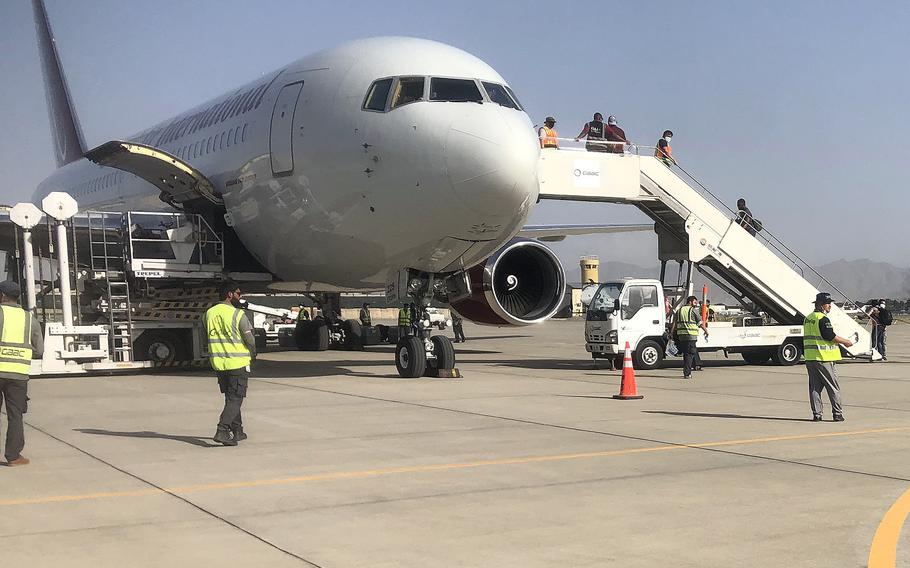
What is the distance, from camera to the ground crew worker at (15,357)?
7.08 metres

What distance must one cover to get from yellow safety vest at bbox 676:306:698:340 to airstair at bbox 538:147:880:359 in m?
2.36

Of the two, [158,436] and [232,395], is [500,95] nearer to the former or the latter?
[232,395]

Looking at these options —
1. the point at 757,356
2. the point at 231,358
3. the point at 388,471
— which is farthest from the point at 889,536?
the point at 757,356

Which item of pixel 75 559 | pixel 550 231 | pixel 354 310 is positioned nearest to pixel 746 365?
pixel 550 231

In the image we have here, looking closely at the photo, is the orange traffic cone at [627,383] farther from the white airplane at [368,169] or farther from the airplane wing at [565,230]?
the airplane wing at [565,230]

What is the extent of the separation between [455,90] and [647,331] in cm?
602

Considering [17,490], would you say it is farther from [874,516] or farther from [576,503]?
[874,516]

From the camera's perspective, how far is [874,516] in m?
5.17

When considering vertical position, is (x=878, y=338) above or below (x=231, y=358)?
below

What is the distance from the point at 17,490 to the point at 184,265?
8.91 meters

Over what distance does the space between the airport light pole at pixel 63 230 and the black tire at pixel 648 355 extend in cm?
863

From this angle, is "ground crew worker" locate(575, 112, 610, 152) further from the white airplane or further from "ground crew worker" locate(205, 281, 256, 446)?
"ground crew worker" locate(205, 281, 256, 446)

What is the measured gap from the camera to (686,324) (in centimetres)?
1502

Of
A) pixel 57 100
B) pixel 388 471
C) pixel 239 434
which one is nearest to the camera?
pixel 388 471
